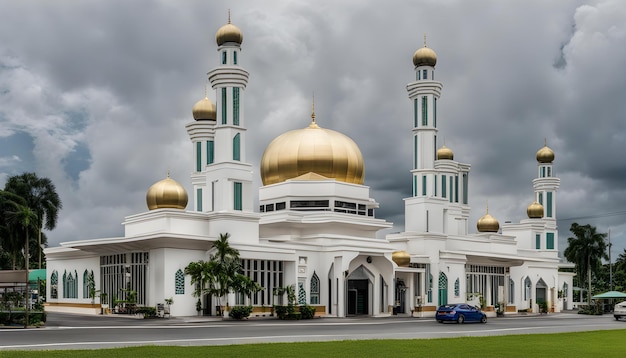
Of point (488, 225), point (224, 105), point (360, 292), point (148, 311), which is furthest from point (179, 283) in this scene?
point (488, 225)

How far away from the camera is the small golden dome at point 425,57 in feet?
198

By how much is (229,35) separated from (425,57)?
17.2 metres

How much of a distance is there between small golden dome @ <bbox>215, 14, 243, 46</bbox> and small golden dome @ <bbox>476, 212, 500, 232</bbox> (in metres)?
34.2

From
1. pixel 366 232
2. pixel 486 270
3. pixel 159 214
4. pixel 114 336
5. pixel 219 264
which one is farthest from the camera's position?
pixel 486 270

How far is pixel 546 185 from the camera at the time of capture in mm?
76875

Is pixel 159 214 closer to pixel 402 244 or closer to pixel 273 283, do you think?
pixel 273 283

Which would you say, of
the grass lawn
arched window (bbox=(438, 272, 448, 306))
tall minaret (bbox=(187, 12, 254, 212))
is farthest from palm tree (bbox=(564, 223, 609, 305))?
the grass lawn

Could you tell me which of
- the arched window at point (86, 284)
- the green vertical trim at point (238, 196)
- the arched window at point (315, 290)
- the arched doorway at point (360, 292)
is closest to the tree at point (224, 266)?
the green vertical trim at point (238, 196)

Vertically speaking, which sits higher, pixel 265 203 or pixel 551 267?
pixel 265 203

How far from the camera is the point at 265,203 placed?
58812 mm

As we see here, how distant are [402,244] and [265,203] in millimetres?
10867

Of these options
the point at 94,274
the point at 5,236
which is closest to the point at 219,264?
the point at 94,274

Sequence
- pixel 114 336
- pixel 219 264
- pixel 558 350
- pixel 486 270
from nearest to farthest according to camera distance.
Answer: pixel 558 350 → pixel 114 336 → pixel 219 264 → pixel 486 270

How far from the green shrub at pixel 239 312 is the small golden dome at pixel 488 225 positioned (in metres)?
35.6
